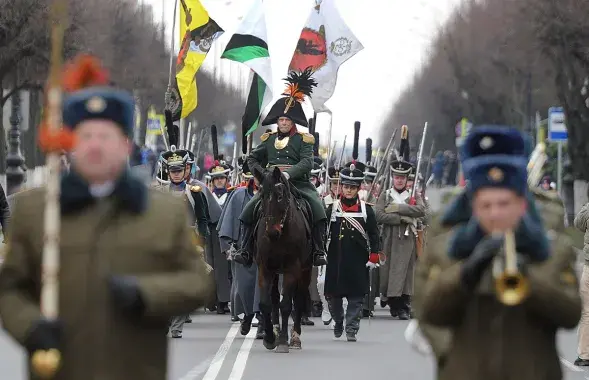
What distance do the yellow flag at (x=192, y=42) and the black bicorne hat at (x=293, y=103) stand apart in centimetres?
519

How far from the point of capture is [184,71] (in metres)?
24.9

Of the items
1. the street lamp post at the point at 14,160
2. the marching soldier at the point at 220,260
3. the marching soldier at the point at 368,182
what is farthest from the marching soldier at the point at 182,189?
the street lamp post at the point at 14,160

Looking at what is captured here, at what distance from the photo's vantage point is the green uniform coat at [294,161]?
59.2ft

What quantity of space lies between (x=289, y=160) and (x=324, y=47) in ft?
28.4

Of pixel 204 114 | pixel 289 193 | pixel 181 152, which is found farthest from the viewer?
pixel 204 114

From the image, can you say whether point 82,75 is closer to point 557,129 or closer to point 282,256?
point 282,256

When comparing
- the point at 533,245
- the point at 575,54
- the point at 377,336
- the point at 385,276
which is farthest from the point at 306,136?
the point at 575,54

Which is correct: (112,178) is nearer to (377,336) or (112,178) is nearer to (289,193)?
(289,193)

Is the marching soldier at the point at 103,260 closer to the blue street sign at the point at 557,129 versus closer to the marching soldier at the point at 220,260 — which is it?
the marching soldier at the point at 220,260

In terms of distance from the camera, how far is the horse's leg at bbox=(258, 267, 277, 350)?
1773 centimetres

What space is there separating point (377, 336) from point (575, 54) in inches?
1202

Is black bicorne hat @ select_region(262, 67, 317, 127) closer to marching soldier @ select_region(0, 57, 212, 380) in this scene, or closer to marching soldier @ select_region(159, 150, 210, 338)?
marching soldier @ select_region(159, 150, 210, 338)

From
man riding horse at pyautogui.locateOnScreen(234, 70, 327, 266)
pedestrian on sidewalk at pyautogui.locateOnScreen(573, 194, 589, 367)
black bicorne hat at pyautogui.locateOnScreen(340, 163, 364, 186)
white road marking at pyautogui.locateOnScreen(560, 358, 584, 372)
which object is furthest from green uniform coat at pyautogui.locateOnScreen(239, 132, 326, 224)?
pedestrian on sidewalk at pyautogui.locateOnScreen(573, 194, 589, 367)

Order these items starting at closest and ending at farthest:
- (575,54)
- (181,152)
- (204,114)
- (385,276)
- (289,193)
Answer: (289,193), (181,152), (385,276), (575,54), (204,114)
